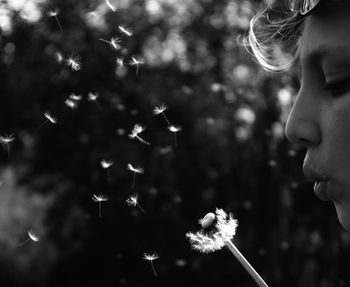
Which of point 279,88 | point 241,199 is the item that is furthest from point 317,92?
point 241,199

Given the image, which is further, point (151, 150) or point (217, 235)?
point (151, 150)

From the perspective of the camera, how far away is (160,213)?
13.1 ft

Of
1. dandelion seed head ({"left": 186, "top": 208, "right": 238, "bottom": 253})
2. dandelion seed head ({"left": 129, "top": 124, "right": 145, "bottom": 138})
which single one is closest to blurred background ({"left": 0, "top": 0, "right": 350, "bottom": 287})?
dandelion seed head ({"left": 129, "top": 124, "right": 145, "bottom": 138})

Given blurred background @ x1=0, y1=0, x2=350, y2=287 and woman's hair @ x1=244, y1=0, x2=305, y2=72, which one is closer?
woman's hair @ x1=244, y1=0, x2=305, y2=72

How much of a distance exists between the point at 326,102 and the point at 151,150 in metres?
3.49

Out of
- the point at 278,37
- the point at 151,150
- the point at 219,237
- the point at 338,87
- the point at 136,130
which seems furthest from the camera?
the point at 151,150

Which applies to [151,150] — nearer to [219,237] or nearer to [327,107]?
[219,237]

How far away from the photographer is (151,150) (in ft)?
13.5

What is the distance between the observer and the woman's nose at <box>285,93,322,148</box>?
0.64 meters

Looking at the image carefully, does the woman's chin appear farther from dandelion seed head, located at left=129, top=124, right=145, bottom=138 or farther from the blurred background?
the blurred background

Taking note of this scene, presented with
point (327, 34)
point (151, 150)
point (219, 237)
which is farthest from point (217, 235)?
point (151, 150)

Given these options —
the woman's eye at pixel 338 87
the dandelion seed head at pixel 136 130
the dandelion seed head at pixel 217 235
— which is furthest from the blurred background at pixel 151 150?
the woman's eye at pixel 338 87

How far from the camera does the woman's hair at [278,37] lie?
797 mm

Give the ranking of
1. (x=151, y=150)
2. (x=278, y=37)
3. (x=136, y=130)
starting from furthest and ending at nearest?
1. (x=151, y=150)
2. (x=136, y=130)
3. (x=278, y=37)
